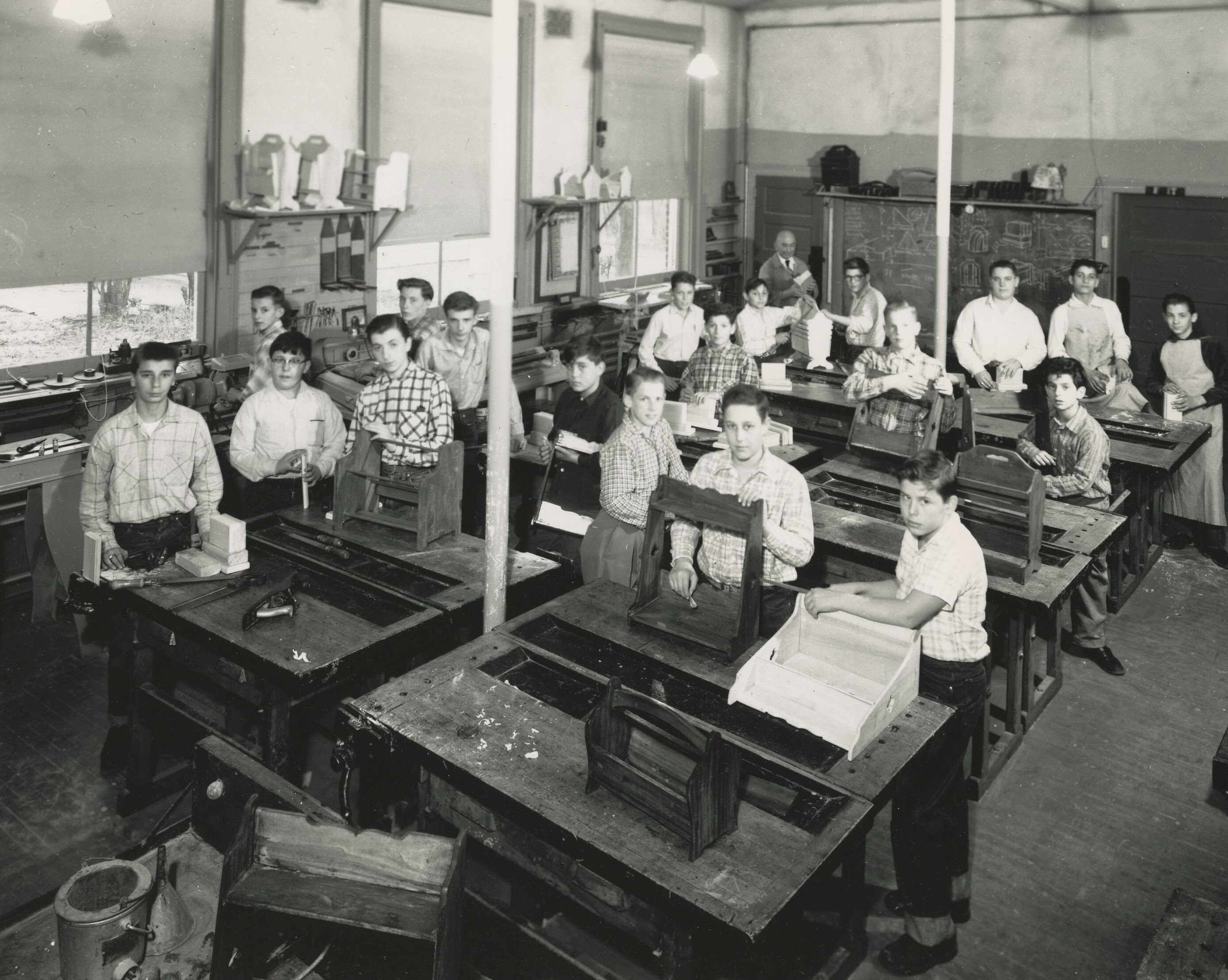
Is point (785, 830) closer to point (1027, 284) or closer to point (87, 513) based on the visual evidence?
point (87, 513)

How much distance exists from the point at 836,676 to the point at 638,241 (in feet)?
28.8

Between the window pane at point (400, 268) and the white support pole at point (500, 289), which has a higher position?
the window pane at point (400, 268)

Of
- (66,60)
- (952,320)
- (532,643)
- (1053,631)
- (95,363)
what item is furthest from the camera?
(952,320)

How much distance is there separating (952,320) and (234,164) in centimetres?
Result: 727

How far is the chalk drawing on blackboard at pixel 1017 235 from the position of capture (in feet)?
36.7

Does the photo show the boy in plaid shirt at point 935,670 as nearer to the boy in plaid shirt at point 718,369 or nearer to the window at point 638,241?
the boy in plaid shirt at point 718,369

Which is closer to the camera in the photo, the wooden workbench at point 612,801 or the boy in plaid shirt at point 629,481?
the wooden workbench at point 612,801

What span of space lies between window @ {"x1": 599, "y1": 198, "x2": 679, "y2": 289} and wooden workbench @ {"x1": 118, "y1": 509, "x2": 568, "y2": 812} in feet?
22.3

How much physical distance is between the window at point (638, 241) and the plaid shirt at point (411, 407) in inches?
215

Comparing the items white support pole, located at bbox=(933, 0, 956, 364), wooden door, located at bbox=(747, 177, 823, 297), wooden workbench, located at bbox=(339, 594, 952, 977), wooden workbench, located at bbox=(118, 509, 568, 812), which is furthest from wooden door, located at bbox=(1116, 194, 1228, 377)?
wooden workbench, located at bbox=(339, 594, 952, 977)

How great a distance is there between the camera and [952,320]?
1208 cm

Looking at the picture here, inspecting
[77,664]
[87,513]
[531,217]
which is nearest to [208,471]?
[87,513]

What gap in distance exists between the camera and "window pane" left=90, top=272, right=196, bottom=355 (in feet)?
24.7

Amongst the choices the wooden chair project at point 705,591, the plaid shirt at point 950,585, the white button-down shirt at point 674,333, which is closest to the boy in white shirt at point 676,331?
the white button-down shirt at point 674,333
